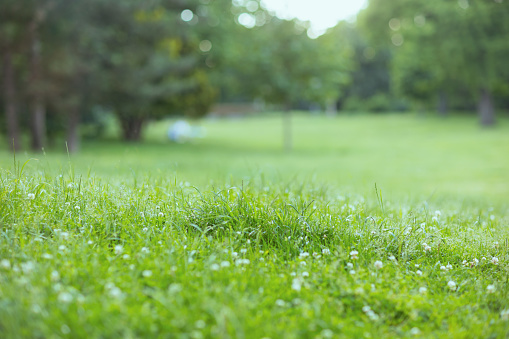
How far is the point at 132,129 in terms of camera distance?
26.3 m

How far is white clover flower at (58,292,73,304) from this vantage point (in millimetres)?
1977

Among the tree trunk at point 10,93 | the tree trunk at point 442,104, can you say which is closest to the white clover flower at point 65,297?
the tree trunk at point 10,93

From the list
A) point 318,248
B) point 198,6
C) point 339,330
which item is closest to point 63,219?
Answer: point 318,248

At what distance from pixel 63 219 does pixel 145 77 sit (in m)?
15.9

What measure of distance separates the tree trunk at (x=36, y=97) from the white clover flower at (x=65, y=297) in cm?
1334

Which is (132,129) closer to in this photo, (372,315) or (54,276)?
(54,276)

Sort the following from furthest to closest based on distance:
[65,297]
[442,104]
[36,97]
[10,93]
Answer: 1. [442,104]
2. [36,97]
3. [10,93]
4. [65,297]

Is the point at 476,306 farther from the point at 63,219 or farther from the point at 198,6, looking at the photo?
the point at 198,6

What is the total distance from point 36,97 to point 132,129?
11.7 m

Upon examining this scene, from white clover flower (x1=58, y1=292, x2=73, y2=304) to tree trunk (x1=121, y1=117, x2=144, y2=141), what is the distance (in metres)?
25.0

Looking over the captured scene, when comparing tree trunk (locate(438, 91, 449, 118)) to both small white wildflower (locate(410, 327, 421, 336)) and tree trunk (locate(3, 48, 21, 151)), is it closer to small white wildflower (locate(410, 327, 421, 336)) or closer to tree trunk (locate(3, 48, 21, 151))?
tree trunk (locate(3, 48, 21, 151))

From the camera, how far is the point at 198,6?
22.6 meters

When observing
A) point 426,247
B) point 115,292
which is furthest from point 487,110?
point 115,292

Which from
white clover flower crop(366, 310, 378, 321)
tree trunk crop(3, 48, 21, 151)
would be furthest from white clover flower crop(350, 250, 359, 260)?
tree trunk crop(3, 48, 21, 151)
